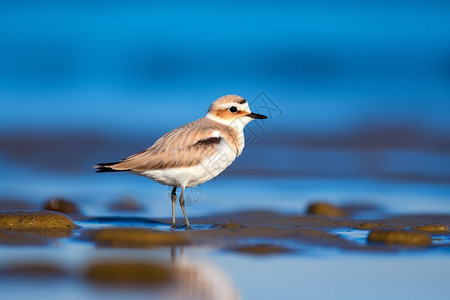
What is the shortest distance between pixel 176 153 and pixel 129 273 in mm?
2893

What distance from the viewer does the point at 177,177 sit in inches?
318

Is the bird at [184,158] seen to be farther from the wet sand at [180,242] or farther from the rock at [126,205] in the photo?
the rock at [126,205]

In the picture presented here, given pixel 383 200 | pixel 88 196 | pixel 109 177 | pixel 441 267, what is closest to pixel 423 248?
pixel 441 267

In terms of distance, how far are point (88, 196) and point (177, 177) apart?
2.48m

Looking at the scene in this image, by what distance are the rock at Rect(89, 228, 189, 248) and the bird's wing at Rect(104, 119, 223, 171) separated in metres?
1.50

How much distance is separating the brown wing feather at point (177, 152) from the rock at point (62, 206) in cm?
112

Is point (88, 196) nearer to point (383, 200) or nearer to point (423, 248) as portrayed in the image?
point (383, 200)

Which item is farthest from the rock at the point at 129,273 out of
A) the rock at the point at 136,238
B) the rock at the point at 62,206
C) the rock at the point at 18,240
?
the rock at the point at 62,206

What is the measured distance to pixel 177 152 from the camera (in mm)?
8094

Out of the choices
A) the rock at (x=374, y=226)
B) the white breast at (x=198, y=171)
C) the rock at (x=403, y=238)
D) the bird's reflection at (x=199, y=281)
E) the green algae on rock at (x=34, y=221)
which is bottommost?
the bird's reflection at (x=199, y=281)

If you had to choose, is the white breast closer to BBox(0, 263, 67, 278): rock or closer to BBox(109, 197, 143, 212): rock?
BBox(109, 197, 143, 212): rock

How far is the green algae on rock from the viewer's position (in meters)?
7.18

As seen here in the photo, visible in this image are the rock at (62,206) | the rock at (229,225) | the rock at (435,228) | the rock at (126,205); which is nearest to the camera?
the rock at (435,228)

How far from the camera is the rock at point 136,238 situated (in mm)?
6402
